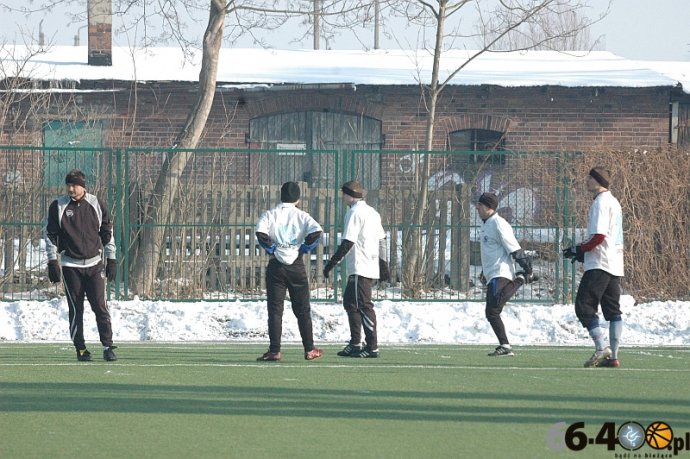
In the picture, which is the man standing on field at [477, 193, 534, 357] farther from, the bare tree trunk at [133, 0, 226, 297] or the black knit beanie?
the bare tree trunk at [133, 0, 226, 297]

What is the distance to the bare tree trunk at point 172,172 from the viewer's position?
50.3 ft

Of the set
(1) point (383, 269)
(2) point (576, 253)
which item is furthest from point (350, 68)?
(2) point (576, 253)

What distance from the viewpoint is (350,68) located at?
24.1 m

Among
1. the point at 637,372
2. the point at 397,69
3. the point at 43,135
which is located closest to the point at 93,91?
the point at 43,135

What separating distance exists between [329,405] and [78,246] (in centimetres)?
359

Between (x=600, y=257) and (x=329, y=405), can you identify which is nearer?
(x=329, y=405)

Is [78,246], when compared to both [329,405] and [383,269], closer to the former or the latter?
[383,269]

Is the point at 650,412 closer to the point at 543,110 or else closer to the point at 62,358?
the point at 62,358

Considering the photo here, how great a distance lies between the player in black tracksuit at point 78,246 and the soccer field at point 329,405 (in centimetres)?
60

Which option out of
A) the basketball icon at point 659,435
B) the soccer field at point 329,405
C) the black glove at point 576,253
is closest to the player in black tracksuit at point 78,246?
the soccer field at point 329,405

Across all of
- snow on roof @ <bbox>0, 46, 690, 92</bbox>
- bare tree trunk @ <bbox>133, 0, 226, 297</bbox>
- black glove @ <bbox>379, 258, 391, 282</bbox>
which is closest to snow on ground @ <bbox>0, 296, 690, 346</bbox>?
bare tree trunk @ <bbox>133, 0, 226, 297</bbox>

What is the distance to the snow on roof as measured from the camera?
2241cm

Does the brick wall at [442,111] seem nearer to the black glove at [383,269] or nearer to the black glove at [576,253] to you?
the black glove at [383,269]

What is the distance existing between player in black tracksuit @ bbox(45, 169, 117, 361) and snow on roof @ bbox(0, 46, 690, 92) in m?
11.1
